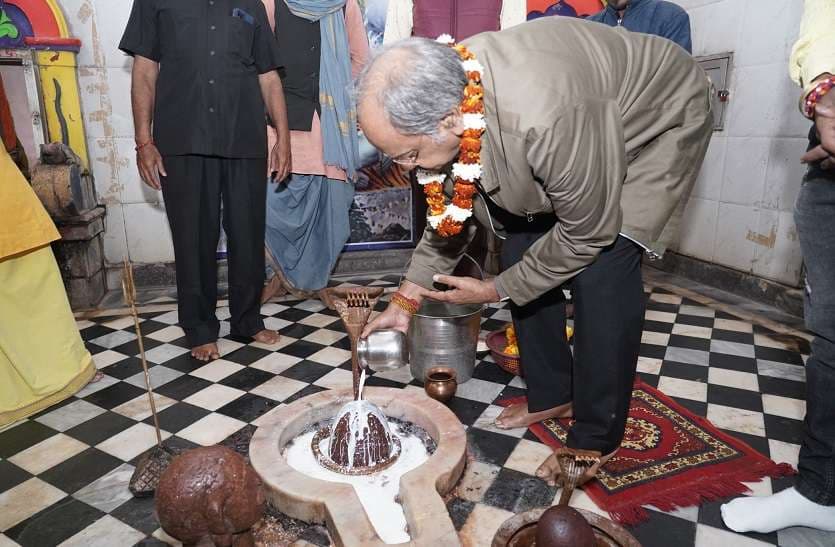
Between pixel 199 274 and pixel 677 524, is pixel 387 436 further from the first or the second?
pixel 199 274

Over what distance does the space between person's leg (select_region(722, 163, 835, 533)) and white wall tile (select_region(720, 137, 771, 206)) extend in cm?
269

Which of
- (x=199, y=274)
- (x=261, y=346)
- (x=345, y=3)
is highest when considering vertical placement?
(x=345, y=3)

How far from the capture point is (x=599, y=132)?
1594 millimetres

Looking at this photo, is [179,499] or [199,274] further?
[199,274]

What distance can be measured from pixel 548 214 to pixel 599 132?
0.54 meters

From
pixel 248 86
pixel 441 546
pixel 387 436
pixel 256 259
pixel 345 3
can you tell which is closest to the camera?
pixel 441 546

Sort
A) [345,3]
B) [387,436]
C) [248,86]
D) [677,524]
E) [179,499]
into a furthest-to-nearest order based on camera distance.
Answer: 1. [345,3]
2. [248,86]
3. [387,436]
4. [677,524]
5. [179,499]

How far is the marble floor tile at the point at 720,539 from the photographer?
1.75m

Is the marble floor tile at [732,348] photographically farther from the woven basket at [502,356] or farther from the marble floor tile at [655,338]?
the woven basket at [502,356]

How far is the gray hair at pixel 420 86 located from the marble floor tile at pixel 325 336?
2070 mm

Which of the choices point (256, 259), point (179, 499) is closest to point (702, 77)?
point (179, 499)

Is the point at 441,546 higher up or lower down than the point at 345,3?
lower down

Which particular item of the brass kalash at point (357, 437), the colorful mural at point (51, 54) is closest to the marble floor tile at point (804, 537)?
the brass kalash at point (357, 437)

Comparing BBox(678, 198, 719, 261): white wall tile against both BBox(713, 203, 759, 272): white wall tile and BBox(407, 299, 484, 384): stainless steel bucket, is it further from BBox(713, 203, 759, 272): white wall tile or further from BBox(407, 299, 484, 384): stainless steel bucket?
BBox(407, 299, 484, 384): stainless steel bucket
